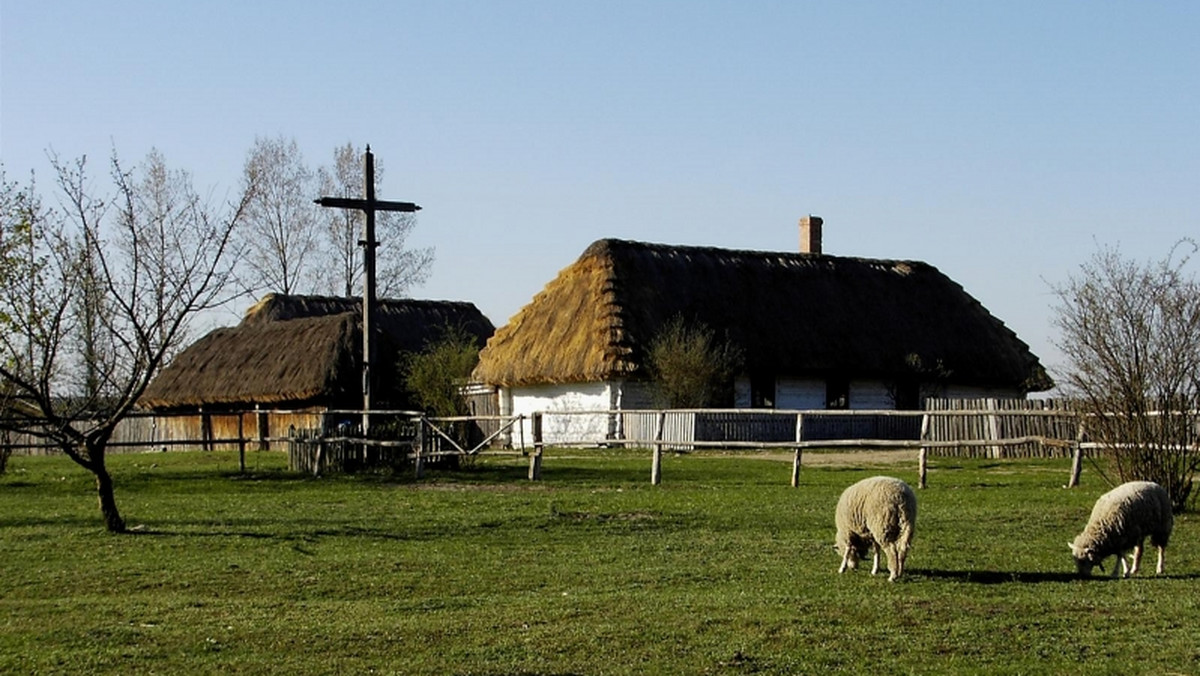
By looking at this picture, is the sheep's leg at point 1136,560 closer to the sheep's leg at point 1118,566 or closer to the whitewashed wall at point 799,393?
the sheep's leg at point 1118,566

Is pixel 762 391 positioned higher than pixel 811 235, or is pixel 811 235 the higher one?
pixel 811 235

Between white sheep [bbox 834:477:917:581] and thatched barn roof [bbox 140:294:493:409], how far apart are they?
→ 29.9 meters

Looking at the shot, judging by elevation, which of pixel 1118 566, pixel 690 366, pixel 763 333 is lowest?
pixel 1118 566

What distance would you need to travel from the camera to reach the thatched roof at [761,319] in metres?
40.6

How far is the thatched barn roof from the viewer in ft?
137

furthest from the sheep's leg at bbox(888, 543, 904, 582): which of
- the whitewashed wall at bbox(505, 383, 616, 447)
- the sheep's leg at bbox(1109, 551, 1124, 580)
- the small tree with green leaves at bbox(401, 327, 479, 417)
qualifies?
the whitewashed wall at bbox(505, 383, 616, 447)

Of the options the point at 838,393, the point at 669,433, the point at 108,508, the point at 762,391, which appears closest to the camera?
the point at 108,508

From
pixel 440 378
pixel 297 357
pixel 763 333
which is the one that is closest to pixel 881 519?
pixel 440 378

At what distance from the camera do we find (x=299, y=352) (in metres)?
43.7

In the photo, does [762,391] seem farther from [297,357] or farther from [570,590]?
[570,590]

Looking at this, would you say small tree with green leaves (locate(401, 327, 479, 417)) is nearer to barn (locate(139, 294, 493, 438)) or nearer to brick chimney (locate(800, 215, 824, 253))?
barn (locate(139, 294, 493, 438))

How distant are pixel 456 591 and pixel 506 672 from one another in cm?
355

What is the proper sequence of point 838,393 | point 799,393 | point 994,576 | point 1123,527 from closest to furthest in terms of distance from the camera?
point 1123,527 < point 994,576 < point 799,393 < point 838,393

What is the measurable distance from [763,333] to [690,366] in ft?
17.2
